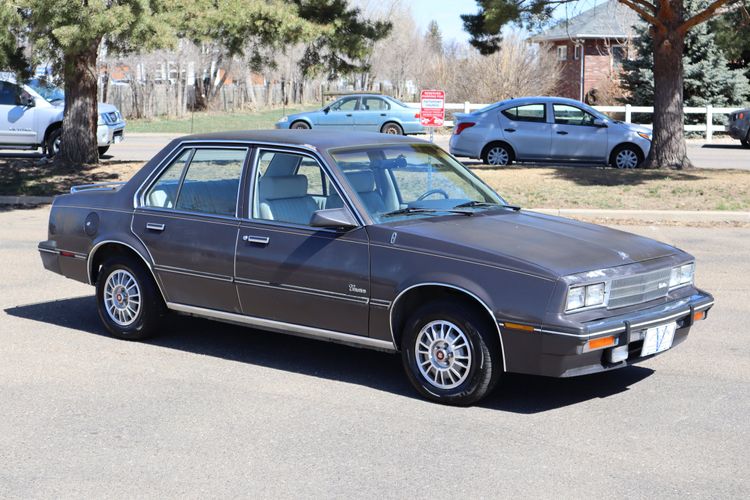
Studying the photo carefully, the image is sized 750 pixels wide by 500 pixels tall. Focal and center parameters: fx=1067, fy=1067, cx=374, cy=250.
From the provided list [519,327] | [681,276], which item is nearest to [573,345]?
[519,327]

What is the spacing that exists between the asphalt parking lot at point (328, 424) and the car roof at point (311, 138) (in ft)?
4.99

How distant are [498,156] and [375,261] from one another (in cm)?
1614

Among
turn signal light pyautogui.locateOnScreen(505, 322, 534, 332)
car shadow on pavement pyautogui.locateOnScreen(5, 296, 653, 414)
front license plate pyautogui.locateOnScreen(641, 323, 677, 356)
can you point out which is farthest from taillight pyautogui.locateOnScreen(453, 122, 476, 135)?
turn signal light pyautogui.locateOnScreen(505, 322, 534, 332)

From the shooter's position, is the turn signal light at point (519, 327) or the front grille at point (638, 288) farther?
the front grille at point (638, 288)

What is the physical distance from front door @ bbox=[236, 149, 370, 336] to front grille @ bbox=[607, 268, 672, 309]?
1.47 m

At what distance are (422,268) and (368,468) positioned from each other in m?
1.43

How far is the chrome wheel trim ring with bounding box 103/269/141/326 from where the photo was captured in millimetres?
7801

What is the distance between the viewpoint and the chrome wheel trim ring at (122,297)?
307 inches

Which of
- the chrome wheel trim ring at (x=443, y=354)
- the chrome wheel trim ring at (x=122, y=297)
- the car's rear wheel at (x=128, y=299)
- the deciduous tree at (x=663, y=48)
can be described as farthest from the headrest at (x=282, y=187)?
the deciduous tree at (x=663, y=48)

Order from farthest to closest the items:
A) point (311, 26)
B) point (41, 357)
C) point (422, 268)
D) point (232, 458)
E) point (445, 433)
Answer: point (311, 26) < point (41, 357) < point (422, 268) < point (445, 433) < point (232, 458)

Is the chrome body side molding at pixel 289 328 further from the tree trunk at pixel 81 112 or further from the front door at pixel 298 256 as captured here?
the tree trunk at pixel 81 112

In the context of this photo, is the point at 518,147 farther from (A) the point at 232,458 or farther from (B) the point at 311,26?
(A) the point at 232,458

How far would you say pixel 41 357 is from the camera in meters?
7.49

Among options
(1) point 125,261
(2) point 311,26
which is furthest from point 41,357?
(2) point 311,26
